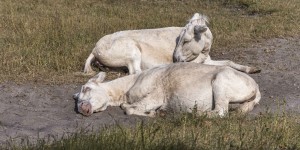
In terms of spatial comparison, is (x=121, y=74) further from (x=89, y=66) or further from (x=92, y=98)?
(x=92, y=98)

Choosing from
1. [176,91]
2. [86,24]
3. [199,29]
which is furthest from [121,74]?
[86,24]

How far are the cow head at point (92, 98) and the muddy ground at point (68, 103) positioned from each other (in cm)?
9

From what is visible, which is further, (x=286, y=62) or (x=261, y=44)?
(x=261, y=44)

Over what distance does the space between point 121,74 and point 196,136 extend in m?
4.94

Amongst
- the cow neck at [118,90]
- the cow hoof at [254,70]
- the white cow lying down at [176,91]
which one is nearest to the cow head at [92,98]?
the white cow lying down at [176,91]

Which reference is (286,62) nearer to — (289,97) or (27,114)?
(289,97)

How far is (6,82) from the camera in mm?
9844

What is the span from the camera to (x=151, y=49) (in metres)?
10.7

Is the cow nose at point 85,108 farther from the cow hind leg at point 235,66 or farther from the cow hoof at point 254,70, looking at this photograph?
the cow hoof at point 254,70

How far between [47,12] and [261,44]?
5784mm

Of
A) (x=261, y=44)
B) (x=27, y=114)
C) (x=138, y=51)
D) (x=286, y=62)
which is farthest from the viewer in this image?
(x=261, y=44)

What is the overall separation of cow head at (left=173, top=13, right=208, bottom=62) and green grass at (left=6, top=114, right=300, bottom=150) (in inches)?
124

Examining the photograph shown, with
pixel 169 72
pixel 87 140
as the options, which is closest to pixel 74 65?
pixel 169 72

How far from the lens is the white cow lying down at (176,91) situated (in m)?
8.12
